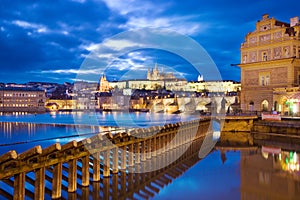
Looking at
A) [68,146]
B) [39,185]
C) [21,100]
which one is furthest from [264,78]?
[21,100]

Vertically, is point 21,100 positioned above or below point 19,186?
above

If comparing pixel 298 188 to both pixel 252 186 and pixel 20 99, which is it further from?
pixel 20 99

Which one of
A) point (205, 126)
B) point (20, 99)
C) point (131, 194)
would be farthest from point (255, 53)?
point (20, 99)

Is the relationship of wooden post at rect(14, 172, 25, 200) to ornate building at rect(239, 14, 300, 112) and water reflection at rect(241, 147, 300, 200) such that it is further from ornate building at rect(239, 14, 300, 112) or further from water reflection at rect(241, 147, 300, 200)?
ornate building at rect(239, 14, 300, 112)

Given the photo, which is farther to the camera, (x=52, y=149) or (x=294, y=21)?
(x=294, y=21)

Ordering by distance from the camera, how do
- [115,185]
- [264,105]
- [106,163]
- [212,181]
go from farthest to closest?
[264,105]
[212,181]
[106,163]
[115,185]

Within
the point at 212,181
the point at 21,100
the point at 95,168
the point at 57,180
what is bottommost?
the point at 212,181

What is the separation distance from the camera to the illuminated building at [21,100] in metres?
144

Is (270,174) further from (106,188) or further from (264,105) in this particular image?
(264,105)

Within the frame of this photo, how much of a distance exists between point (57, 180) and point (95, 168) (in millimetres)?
2614

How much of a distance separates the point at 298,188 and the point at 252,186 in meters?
1.81

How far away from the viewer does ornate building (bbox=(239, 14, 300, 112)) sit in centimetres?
3825

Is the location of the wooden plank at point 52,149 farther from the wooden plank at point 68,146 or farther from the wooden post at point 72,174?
the wooden post at point 72,174

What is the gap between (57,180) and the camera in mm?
10805
